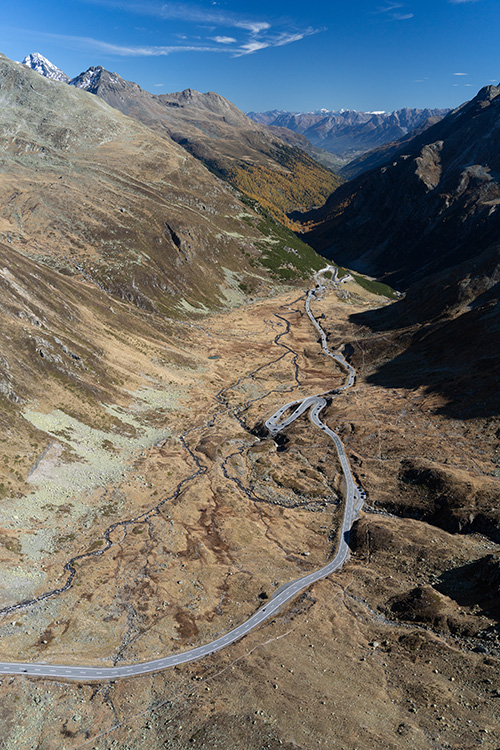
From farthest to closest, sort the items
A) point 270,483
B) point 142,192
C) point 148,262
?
point 142,192 → point 148,262 → point 270,483

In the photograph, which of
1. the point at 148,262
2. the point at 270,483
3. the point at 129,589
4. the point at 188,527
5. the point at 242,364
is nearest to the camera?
the point at 129,589

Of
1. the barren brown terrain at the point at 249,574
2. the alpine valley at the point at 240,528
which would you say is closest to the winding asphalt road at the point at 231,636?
the alpine valley at the point at 240,528

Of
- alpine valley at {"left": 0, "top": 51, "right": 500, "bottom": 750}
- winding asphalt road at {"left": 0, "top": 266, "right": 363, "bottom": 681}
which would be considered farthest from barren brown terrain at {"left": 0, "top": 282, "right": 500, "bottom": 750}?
winding asphalt road at {"left": 0, "top": 266, "right": 363, "bottom": 681}

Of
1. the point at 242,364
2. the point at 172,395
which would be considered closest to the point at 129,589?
the point at 172,395

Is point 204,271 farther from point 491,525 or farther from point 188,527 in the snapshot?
point 491,525

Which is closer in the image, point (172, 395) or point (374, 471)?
point (374, 471)

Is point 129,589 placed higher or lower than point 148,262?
lower

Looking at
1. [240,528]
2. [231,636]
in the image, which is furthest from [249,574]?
[231,636]

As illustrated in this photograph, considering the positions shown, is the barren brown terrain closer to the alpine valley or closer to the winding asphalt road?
the alpine valley

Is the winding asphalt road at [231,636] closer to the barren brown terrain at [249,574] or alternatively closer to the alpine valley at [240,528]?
Answer: the alpine valley at [240,528]

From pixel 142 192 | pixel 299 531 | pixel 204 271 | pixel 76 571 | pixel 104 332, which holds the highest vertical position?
pixel 142 192
